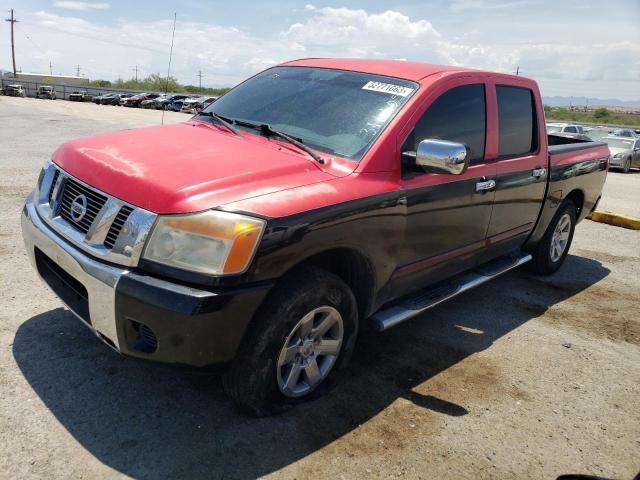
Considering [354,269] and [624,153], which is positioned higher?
[354,269]

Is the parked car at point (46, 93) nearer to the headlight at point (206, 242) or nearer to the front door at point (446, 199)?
the front door at point (446, 199)

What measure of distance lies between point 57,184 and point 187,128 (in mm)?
933

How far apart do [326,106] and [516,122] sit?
182 centimetres

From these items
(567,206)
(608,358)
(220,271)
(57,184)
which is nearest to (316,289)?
(220,271)

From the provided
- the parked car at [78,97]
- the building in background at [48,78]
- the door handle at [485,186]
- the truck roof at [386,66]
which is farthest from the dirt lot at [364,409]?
the building in background at [48,78]

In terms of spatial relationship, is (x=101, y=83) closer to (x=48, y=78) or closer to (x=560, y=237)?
(x=48, y=78)

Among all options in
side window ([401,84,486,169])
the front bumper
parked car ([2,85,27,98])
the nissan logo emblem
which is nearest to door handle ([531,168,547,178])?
side window ([401,84,486,169])

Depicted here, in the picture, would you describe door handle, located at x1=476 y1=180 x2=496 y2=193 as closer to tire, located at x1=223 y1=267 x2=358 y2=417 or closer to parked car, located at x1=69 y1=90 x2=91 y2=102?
tire, located at x1=223 y1=267 x2=358 y2=417

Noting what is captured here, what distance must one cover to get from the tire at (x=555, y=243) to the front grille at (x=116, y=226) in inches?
165

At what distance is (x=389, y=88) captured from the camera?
140 inches

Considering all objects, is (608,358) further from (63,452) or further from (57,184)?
(57,184)

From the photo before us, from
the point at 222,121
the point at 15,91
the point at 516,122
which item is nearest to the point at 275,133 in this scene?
the point at 222,121

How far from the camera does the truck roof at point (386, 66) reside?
3686 millimetres

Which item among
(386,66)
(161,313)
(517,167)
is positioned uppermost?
(386,66)
